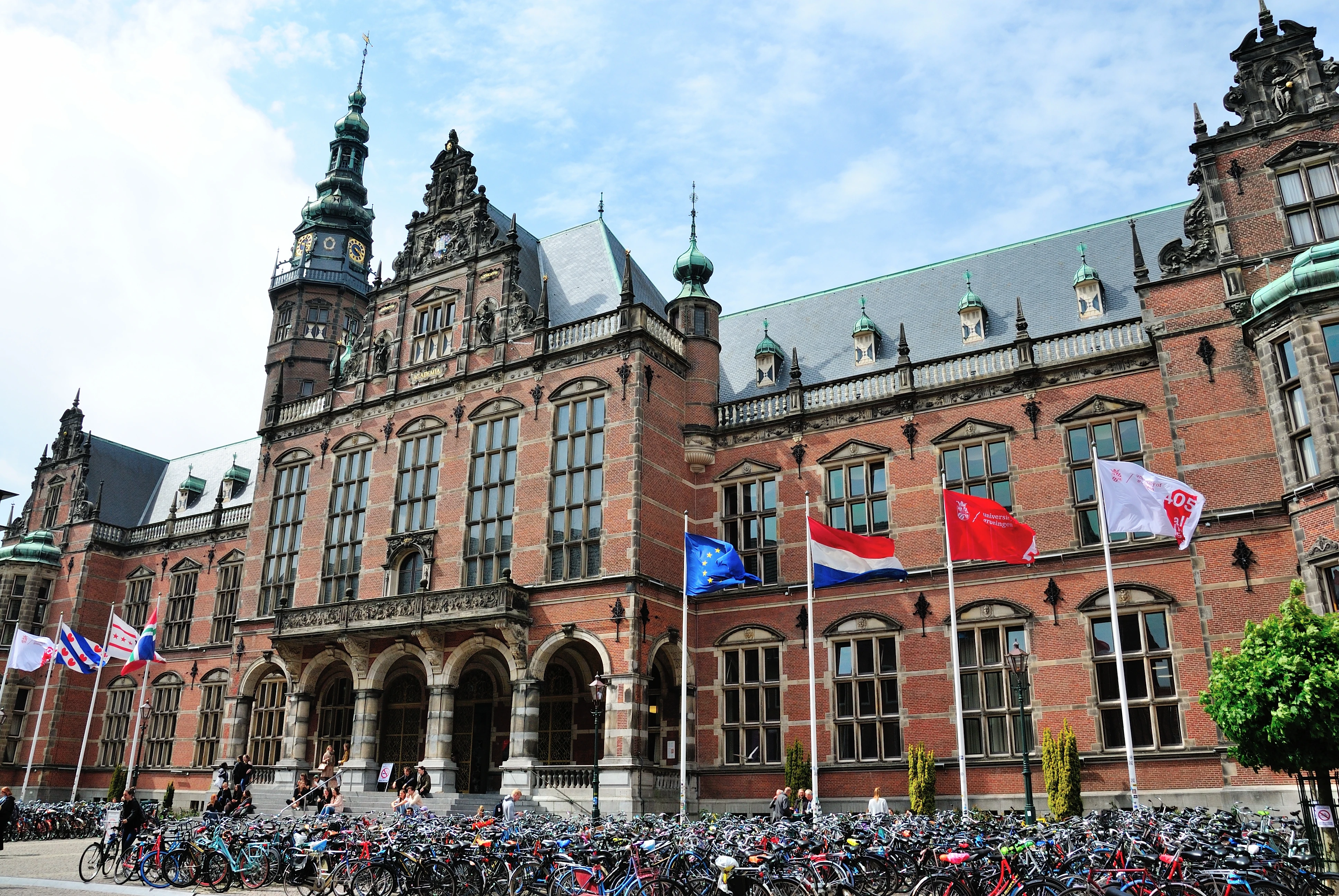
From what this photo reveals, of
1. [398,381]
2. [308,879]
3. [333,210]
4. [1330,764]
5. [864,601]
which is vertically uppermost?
[333,210]

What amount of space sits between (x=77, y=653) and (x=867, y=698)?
84.5ft

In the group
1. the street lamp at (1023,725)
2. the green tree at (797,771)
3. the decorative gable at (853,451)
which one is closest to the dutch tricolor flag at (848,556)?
the street lamp at (1023,725)

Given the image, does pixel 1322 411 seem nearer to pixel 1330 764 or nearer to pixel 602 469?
pixel 1330 764

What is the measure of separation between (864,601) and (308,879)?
1498 cm

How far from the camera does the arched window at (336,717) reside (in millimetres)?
31094

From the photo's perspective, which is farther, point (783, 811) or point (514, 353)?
point (514, 353)

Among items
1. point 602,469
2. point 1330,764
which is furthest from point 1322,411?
point 602,469

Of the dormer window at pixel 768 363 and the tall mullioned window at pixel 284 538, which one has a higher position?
Result: the dormer window at pixel 768 363

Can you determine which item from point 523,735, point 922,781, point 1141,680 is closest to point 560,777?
point 523,735

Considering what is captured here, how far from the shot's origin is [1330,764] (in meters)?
13.9

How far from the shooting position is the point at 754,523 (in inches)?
1085

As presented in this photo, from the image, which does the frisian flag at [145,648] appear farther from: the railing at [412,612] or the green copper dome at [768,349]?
the green copper dome at [768,349]

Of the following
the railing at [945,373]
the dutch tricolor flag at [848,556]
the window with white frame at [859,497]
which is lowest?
the dutch tricolor flag at [848,556]

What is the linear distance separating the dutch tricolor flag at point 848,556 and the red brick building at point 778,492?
2880 mm
